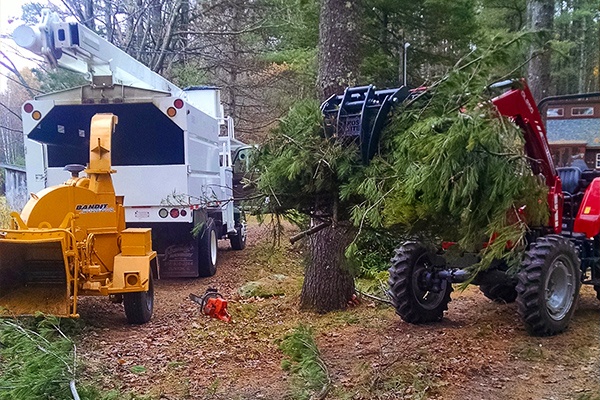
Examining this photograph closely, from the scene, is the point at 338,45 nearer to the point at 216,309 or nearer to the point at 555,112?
the point at 216,309

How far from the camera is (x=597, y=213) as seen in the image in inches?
247

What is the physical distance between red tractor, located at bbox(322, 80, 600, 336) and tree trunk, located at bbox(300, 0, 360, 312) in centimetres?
123

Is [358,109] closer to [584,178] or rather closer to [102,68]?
[584,178]

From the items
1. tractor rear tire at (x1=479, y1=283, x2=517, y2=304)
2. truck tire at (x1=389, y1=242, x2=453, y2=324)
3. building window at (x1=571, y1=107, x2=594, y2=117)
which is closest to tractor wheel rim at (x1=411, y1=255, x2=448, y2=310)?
truck tire at (x1=389, y1=242, x2=453, y2=324)

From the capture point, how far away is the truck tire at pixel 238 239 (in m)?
13.4

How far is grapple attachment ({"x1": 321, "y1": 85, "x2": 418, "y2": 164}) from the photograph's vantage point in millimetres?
4496

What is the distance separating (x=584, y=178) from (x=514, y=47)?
12.2 feet

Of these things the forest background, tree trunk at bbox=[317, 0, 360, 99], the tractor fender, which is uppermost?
the forest background

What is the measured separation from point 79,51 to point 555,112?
9.95 m

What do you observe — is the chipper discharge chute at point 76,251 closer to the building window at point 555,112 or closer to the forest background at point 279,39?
the forest background at point 279,39

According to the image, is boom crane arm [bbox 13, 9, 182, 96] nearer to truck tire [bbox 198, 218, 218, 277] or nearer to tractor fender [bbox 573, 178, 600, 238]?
truck tire [bbox 198, 218, 218, 277]

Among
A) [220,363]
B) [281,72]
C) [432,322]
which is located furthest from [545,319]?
[281,72]

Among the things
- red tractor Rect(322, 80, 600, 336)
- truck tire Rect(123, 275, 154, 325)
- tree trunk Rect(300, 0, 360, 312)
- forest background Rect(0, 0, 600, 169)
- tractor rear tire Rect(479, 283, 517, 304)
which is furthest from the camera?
forest background Rect(0, 0, 600, 169)

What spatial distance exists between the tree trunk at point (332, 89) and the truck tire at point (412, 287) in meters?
1.15
